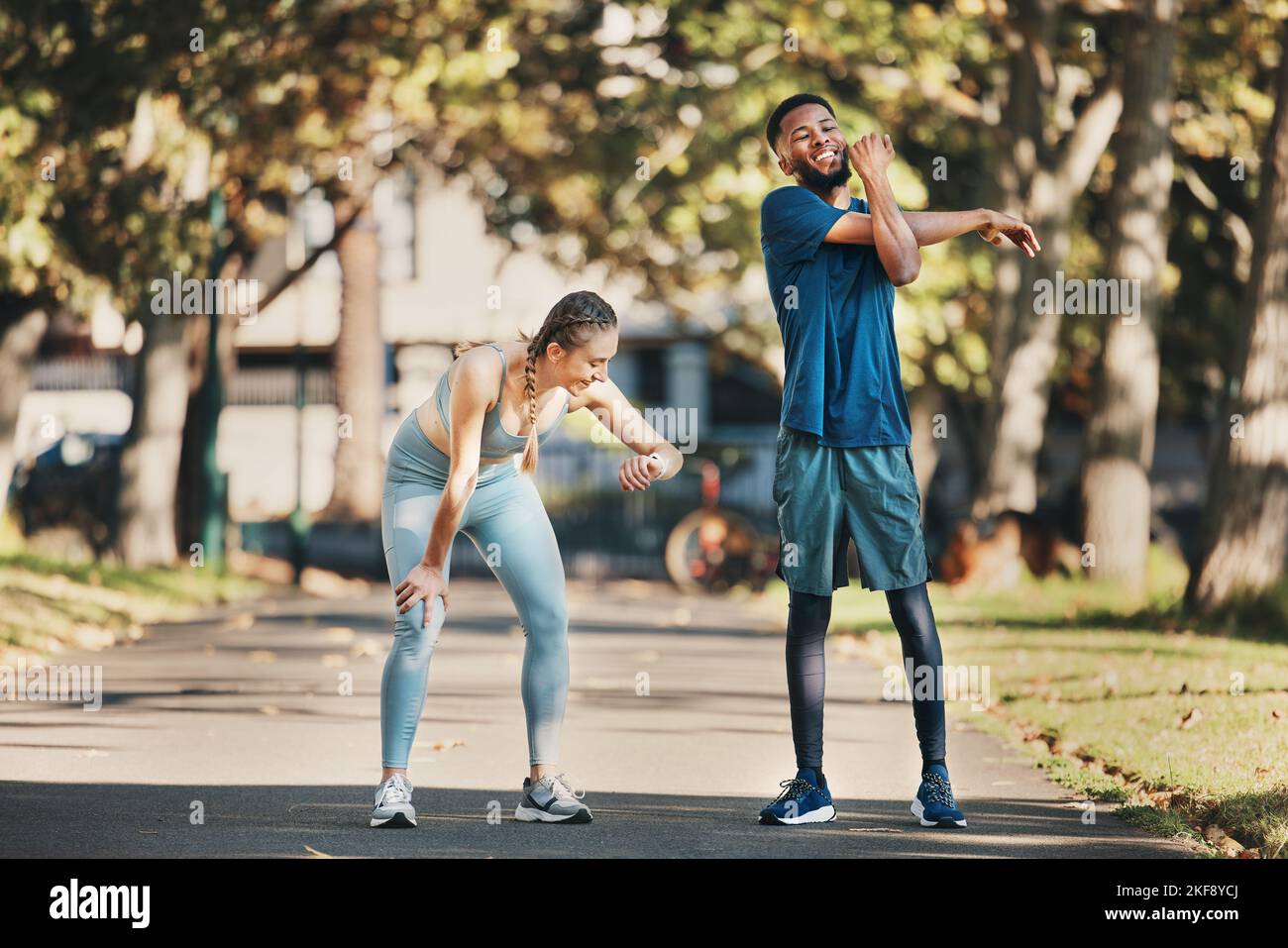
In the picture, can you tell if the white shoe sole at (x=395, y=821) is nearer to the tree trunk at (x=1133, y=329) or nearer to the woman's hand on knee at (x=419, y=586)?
the woman's hand on knee at (x=419, y=586)

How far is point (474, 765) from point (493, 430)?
6.36 ft

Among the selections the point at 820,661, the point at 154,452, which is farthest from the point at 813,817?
the point at 154,452

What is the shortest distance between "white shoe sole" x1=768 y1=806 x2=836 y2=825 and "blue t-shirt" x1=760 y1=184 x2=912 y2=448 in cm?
112

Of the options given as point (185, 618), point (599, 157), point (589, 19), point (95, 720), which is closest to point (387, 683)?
point (95, 720)

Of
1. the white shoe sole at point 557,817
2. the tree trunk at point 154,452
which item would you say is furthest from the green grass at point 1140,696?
the tree trunk at point 154,452

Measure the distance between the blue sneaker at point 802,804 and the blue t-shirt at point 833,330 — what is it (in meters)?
1.04

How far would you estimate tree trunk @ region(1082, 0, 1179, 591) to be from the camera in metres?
15.7

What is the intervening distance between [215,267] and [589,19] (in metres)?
6.01

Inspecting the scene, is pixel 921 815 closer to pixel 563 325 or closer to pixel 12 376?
pixel 563 325

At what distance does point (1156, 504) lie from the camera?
37031 mm

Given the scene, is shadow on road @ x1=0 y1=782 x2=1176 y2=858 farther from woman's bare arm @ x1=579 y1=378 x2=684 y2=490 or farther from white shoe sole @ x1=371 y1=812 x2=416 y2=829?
woman's bare arm @ x1=579 y1=378 x2=684 y2=490

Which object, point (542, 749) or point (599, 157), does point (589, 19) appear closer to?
point (599, 157)

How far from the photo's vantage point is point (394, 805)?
6082 mm
